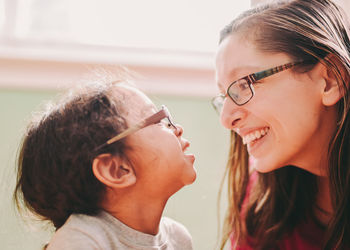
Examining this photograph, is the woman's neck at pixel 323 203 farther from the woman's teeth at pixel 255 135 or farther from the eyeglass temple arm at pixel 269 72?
the eyeglass temple arm at pixel 269 72

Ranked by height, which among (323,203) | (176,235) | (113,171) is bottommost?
(176,235)

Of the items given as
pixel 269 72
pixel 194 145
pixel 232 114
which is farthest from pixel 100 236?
pixel 194 145

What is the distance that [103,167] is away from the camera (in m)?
0.98

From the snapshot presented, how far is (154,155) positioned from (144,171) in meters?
0.05

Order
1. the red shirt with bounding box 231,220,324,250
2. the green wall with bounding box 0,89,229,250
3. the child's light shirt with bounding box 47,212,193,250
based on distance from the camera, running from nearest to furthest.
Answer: the child's light shirt with bounding box 47,212,193,250 → the red shirt with bounding box 231,220,324,250 → the green wall with bounding box 0,89,229,250

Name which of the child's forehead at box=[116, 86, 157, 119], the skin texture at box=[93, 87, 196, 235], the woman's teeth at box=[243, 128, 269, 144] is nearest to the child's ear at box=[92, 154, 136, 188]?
the skin texture at box=[93, 87, 196, 235]

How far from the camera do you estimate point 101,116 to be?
3.20ft

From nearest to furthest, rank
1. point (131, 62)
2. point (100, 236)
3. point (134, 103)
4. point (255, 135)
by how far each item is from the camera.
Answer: point (100, 236)
point (134, 103)
point (255, 135)
point (131, 62)

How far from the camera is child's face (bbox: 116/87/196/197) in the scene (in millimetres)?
1006

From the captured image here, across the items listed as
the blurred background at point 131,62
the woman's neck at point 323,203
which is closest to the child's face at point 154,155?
the blurred background at point 131,62

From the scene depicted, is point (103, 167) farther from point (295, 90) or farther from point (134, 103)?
point (295, 90)

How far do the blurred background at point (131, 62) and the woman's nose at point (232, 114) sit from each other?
0.40 meters

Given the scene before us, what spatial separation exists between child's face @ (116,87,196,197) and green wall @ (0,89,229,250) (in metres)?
0.48

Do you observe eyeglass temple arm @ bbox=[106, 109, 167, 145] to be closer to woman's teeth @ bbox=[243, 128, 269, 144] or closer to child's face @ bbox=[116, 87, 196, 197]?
child's face @ bbox=[116, 87, 196, 197]
